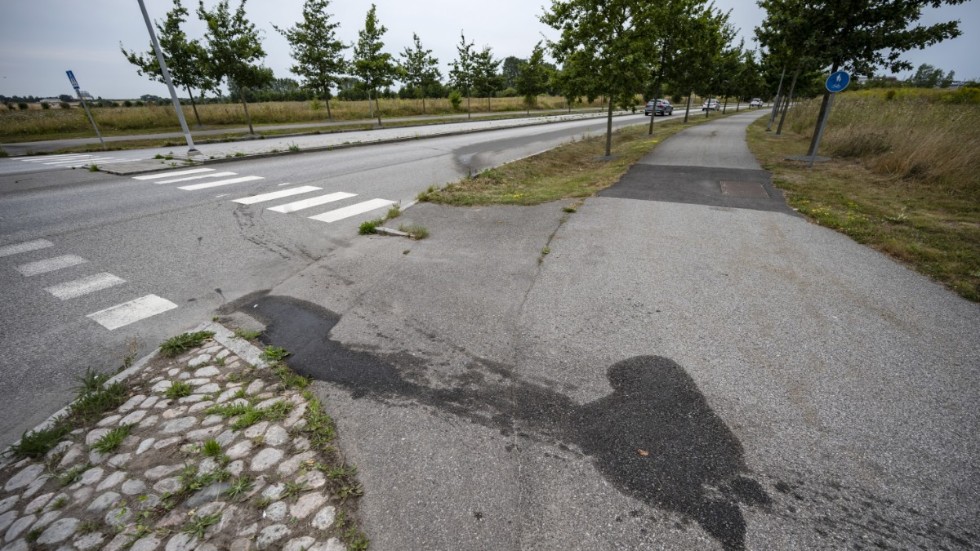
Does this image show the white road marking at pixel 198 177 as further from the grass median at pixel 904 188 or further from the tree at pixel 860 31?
the tree at pixel 860 31

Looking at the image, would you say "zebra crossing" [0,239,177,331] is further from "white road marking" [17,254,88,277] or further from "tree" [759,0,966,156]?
"tree" [759,0,966,156]

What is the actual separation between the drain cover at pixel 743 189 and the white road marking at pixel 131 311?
1119cm

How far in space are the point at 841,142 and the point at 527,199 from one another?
13956 mm

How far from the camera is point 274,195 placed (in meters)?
9.48

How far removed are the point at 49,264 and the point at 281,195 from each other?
14.7 ft

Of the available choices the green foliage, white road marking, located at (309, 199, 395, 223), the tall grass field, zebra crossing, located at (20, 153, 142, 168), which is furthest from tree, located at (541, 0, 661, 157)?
the tall grass field

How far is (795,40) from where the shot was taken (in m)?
13.0

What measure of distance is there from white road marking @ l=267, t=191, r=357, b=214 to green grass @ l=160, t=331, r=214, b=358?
4.87 metres

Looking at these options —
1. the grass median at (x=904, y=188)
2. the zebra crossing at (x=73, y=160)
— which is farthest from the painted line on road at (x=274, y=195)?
the grass median at (x=904, y=188)

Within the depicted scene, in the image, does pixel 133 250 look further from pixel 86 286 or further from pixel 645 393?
pixel 645 393

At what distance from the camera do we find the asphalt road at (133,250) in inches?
151

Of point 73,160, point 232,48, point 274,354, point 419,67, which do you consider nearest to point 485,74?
point 419,67

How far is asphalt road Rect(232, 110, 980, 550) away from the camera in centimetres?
223

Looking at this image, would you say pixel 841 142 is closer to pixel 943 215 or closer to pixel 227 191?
pixel 943 215
